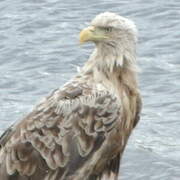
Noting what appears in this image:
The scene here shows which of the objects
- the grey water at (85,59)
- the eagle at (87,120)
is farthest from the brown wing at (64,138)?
the grey water at (85,59)

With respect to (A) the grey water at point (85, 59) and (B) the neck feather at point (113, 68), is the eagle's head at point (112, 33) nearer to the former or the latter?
(B) the neck feather at point (113, 68)

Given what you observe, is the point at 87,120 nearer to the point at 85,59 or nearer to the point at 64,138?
the point at 64,138

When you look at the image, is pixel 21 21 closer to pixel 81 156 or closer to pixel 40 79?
pixel 40 79

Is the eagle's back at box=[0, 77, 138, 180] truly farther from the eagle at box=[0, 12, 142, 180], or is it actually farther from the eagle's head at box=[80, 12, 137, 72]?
the eagle's head at box=[80, 12, 137, 72]

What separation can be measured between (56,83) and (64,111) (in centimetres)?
609

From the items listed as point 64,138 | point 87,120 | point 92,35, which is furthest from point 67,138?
point 92,35

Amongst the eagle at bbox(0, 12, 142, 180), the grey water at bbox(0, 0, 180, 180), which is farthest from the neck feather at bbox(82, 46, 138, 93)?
the grey water at bbox(0, 0, 180, 180)

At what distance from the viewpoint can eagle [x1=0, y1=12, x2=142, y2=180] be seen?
1244 cm

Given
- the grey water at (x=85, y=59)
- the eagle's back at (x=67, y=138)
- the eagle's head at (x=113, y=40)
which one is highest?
the eagle's head at (x=113, y=40)

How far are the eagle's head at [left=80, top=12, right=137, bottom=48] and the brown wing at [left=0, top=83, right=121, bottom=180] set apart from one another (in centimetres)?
58

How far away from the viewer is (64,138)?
12680mm

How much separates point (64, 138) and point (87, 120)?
13.5 inches

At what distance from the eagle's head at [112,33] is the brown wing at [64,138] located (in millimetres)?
584

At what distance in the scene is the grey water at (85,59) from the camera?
54.3ft
